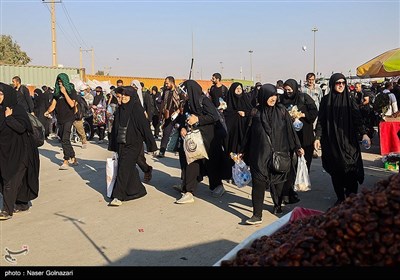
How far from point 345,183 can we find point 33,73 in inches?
1070

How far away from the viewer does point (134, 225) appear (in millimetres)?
5672

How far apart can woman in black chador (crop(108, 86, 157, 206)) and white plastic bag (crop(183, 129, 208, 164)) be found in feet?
2.14

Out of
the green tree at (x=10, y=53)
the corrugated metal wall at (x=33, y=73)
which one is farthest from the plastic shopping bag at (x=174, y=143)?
the green tree at (x=10, y=53)

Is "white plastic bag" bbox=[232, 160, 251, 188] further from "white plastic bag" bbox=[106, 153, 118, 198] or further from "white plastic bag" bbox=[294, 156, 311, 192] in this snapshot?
"white plastic bag" bbox=[106, 153, 118, 198]

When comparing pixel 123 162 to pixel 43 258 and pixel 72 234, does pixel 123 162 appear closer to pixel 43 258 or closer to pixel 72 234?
pixel 72 234

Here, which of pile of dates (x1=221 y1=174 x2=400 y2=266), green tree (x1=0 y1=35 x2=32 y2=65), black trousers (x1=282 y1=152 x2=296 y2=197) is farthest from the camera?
green tree (x1=0 y1=35 x2=32 y2=65)

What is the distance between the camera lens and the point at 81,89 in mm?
17422

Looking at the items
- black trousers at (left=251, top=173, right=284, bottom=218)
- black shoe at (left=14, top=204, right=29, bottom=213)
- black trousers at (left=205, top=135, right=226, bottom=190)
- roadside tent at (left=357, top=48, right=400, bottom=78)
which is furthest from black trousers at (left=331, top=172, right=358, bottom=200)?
roadside tent at (left=357, top=48, right=400, bottom=78)

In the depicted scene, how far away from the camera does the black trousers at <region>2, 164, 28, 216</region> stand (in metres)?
5.92

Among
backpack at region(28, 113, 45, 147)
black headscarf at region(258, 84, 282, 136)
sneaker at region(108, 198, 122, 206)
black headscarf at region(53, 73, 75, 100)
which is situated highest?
black headscarf at region(53, 73, 75, 100)

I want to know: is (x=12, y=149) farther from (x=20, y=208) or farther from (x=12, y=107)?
(x=20, y=208)

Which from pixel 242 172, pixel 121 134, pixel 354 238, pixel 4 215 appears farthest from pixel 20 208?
pixel 354 238

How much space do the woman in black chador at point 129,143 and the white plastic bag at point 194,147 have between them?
65 cm

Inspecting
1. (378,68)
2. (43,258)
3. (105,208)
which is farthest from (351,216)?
(378,68)
